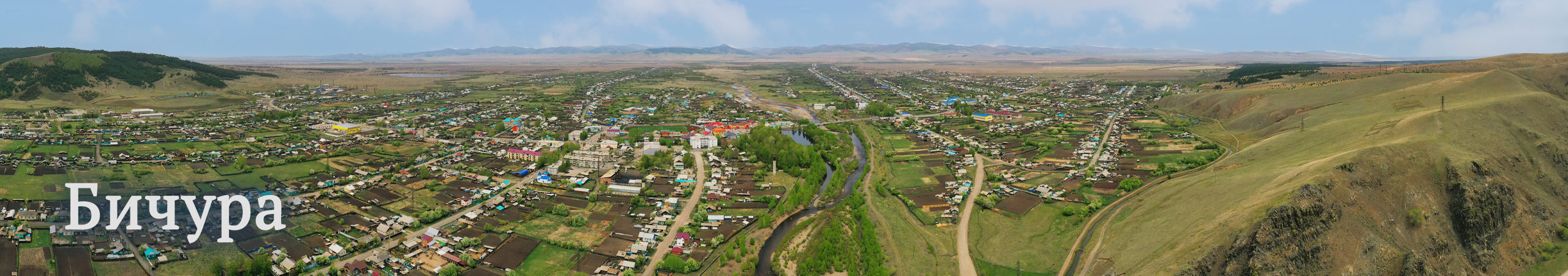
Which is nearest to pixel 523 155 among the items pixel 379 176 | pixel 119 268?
pixel 379 176

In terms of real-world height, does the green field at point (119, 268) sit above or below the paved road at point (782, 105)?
below

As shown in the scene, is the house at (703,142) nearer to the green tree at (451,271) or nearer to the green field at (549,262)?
the green field at (549,262)

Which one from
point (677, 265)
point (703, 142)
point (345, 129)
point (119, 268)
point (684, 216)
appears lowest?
point (677, 265)

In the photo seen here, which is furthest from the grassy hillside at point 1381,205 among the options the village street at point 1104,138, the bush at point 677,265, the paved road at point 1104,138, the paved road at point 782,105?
the paved road at point 782,105

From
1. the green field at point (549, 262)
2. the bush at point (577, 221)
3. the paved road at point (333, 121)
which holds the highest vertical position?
the paved road at point (333, 121)

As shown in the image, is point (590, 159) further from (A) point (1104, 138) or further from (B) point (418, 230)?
(A) point (1104, 138)

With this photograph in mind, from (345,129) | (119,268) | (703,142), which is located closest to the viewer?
(119,268)
